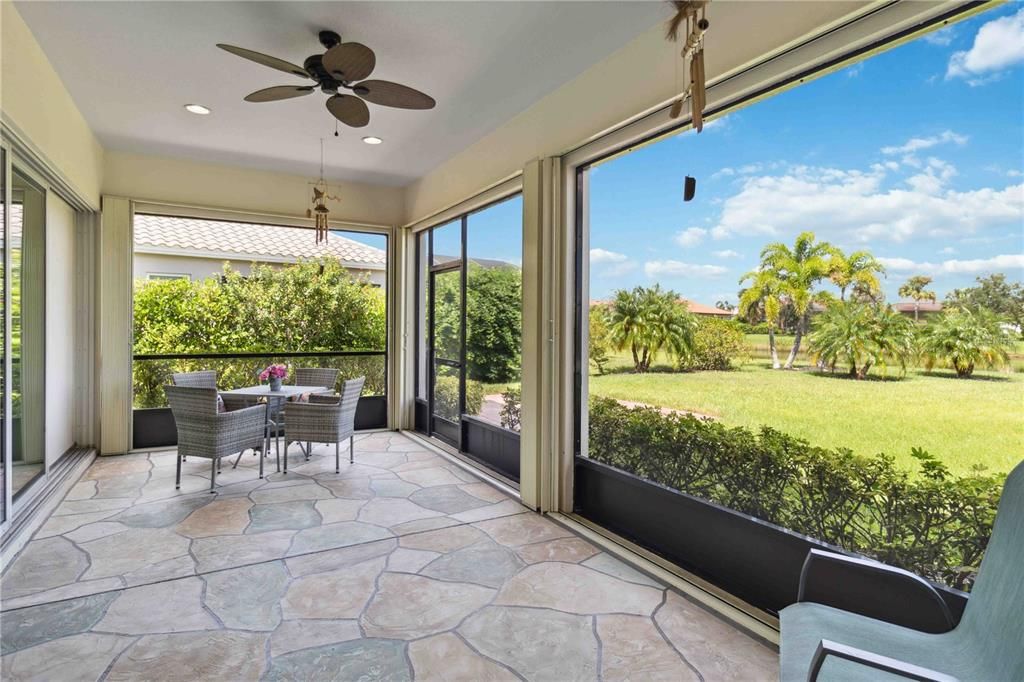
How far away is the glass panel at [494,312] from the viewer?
15.1 feet

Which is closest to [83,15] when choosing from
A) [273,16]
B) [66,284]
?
[273,16]

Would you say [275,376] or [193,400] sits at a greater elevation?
[275,376]

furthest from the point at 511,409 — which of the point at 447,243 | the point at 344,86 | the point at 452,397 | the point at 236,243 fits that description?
the point at 236,243

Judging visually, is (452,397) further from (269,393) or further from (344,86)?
(344,86)

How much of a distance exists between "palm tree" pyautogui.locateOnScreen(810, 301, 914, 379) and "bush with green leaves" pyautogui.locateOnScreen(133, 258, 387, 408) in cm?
515

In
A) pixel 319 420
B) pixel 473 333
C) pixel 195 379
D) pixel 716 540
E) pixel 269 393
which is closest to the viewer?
pixel 716 540

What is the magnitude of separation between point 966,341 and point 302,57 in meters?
3.67

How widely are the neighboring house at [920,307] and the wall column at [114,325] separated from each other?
19.9 feet

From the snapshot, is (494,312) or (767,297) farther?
(494,312)

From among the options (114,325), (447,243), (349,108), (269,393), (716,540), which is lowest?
(716,540)

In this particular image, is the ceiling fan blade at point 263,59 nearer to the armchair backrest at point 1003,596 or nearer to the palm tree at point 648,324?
the palm tree at point 648,324

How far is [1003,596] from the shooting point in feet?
4.59

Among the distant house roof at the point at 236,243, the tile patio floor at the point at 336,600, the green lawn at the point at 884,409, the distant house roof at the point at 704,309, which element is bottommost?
the tile patio floor at the point at 336,600

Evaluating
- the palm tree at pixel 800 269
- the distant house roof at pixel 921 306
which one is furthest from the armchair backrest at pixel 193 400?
the distant house roof at pixel 921 306
